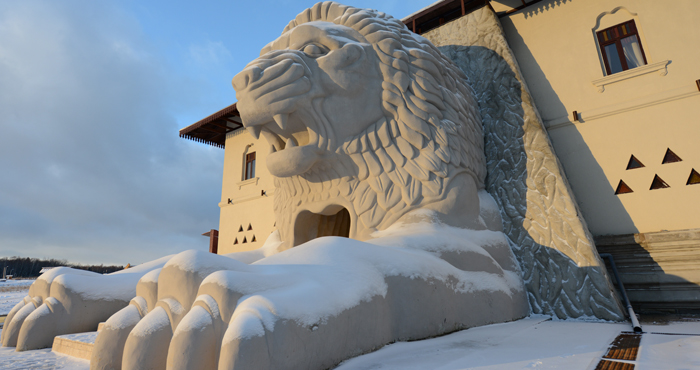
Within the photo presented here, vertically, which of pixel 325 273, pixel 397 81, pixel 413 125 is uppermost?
pixel 397 81

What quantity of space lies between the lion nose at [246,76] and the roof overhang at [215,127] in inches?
213

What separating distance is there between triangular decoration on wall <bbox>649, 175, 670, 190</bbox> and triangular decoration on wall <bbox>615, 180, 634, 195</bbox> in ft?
0.50

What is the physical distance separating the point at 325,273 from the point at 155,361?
604mm

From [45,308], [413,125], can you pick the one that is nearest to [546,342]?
[413,125]

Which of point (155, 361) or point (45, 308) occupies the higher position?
point (45, 308)

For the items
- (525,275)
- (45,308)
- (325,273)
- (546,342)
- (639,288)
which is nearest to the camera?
(325,273)

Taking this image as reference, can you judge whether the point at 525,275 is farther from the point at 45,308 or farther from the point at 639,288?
the point at 45,308

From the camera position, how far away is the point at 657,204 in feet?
10.4

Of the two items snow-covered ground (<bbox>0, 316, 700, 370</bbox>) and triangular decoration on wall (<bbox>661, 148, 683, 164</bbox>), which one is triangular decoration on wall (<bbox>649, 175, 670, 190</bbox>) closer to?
triangular decoration on wall (<bbox>661, 148, 683, 164</bbox>)

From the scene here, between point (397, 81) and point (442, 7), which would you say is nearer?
point (397, 81)

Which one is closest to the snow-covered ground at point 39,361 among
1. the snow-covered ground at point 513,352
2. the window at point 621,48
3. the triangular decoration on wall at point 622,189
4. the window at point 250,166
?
the snow-covered ground at point 513,352

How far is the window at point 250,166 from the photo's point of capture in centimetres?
802

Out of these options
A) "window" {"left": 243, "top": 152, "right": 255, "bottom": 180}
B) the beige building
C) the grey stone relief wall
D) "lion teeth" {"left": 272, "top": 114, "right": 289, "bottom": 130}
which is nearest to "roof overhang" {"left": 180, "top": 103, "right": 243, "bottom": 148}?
"window" {"left": 243, "top": 152, "right": 255, "bottom": 180}

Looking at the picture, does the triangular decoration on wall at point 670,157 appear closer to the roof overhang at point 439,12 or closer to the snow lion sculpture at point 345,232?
the snow lion sculpture at point 345,232
